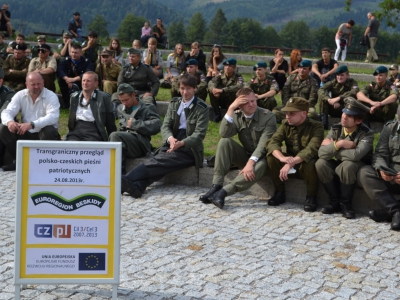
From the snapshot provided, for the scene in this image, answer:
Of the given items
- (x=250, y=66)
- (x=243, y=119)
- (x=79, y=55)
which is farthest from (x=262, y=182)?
(x=250, y=66)

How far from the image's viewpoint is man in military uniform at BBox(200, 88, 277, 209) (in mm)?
9578

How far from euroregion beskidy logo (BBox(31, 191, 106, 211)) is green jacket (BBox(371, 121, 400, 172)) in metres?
4.00

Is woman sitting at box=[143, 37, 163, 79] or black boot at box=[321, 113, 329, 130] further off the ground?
woman sitting at box=[143, 37, 163, 79]

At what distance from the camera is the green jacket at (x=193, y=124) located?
33.6 feet

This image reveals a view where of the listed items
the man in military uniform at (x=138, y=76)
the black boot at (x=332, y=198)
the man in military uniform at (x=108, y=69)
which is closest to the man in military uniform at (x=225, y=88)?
the man in military uniform at (x=138, y=76)

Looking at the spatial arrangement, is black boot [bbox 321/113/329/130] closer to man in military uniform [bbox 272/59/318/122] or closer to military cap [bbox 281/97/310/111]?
man in military uniform [bbox 272/59/318/122]

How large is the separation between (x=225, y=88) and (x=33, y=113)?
400 centimetres

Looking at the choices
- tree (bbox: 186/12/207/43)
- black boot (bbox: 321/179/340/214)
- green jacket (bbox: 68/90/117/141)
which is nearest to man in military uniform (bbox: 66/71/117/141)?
green jacket (bbox: 68/90/117/141)

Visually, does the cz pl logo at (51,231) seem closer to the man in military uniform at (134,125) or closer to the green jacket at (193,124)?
the green jacket at (193,124)

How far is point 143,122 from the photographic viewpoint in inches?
419

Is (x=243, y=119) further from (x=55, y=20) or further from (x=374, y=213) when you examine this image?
(x=55, y=20)

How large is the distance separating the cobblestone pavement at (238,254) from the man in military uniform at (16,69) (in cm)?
587

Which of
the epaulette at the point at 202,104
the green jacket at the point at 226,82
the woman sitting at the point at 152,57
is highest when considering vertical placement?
the woman sitting at the point at 152,57

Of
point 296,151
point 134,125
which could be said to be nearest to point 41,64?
point 134,125
